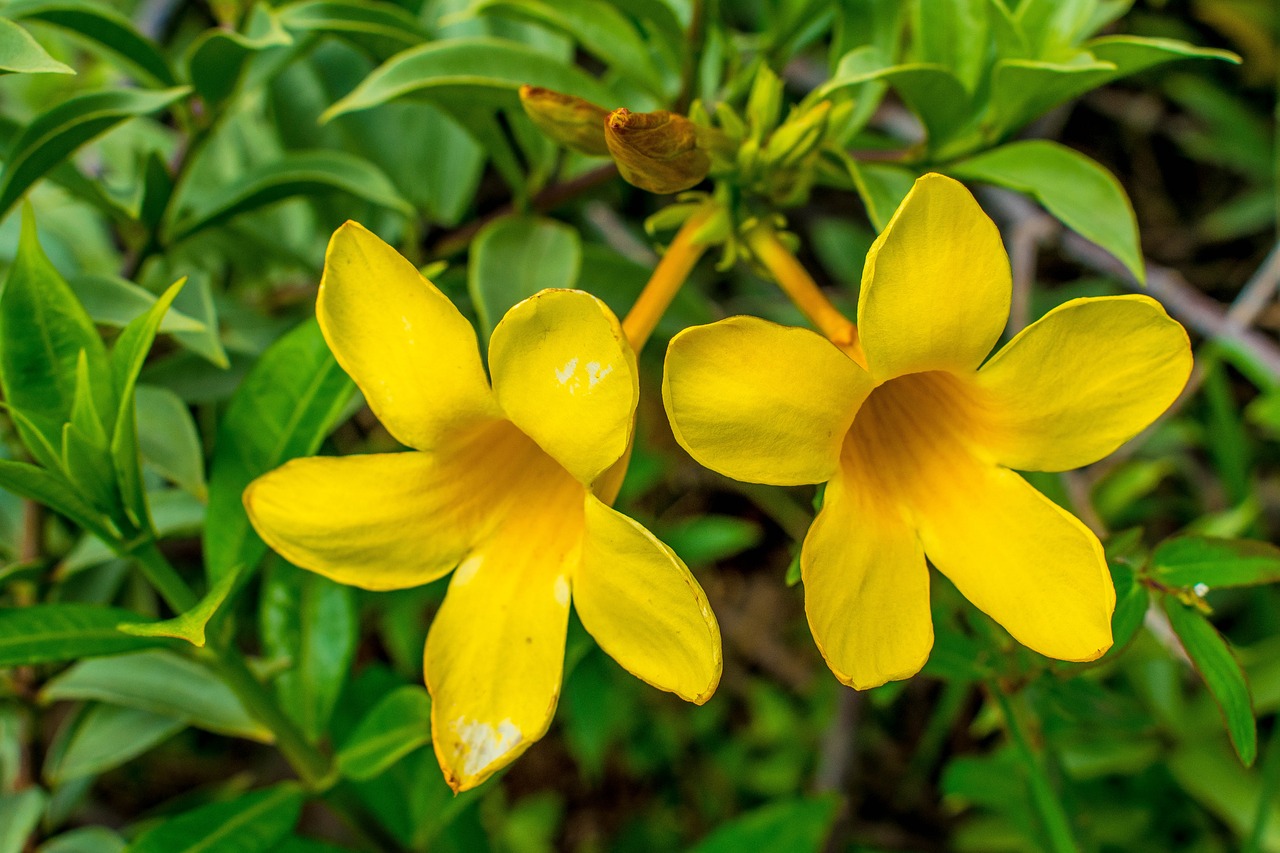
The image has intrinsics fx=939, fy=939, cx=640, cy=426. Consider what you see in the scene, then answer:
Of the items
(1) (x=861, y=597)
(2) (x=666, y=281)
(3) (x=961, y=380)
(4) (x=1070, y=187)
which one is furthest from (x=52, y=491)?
(4) (x=1070, y=187)

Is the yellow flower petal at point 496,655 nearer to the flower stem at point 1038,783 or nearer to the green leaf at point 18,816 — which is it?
the flower stem at point 1038,783

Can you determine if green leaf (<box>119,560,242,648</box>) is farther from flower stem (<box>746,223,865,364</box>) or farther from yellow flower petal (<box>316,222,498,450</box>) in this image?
flower stem (<box>746,223,865,364</box>)

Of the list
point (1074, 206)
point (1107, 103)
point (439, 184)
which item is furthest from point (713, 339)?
point (1107, 103)

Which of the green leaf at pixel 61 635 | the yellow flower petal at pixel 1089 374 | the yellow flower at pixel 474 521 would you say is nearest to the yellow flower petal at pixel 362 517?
the yellow flower at pixel 474 521

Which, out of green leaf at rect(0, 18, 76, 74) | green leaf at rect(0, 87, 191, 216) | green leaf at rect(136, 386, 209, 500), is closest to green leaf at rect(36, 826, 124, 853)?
green leaf at rect(136, 386, 209, 500)

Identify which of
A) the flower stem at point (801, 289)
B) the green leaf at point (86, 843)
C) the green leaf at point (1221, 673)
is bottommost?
the green leaf at point (86, 843)

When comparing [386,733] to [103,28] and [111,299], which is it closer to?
[111,299]
